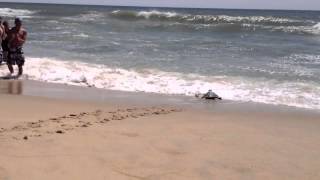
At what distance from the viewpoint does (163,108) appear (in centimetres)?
757

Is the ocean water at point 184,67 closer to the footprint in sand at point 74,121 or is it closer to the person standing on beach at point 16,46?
the person standing on beach at point 16,46

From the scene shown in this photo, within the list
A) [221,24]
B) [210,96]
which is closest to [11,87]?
[210,96]

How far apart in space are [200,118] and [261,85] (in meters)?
3.36

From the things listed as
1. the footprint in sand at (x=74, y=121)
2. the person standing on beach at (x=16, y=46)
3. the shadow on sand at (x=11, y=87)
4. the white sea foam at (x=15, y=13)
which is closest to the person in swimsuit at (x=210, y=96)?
the footprint in sand at (x=74, y=121)

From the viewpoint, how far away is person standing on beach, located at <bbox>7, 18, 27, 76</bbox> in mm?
10867

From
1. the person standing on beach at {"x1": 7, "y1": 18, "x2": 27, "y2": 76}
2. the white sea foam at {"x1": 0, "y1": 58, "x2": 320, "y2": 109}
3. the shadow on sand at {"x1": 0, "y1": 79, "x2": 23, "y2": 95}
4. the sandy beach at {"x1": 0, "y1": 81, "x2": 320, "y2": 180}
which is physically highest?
the person standing on beach at {"x1": 7, "y1": 18, "x2": 27, "y2": 76}

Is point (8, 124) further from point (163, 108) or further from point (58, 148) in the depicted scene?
point (163, 108)

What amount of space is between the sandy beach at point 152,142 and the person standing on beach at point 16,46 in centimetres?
318

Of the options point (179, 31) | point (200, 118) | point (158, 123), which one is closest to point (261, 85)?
point (200, 118)

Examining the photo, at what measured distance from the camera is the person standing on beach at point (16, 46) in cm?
1087

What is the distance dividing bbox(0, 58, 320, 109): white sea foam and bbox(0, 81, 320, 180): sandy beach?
44.5 inches

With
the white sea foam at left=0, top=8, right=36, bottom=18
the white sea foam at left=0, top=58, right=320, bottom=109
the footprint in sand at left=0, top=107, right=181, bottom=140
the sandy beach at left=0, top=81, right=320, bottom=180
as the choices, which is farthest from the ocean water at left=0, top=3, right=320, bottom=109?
the white sea foam at left=0, top=8, right=36, bottom=18

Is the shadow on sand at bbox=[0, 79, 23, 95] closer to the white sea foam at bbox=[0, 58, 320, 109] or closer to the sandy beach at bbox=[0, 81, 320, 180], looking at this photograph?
the white sea foam at bbox=[0, 58, 320, 109]

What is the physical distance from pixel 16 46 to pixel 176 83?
11.7 ft
